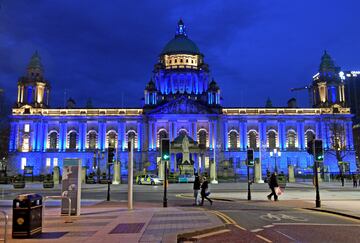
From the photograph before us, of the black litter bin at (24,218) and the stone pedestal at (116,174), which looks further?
the stone pedestal at (116,174)

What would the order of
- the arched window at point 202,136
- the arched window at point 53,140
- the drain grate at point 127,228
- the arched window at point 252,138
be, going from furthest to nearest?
the arched window at point 252,138 → the arched window at point 202,136 → the arched window at point 53,140 → the drain grate at point 127,228

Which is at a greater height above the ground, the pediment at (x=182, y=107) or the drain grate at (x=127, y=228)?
the pediment at (x=182, y=107)

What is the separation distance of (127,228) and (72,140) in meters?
94.5

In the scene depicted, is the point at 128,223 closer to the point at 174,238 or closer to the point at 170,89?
the point at 174,238

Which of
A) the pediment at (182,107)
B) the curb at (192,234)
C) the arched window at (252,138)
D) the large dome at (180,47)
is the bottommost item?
the curb at (192,234)

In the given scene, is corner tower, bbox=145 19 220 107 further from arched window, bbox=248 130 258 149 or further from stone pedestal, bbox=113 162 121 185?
stone pedestal, bbox=113 162 121 185

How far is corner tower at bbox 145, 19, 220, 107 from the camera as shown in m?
110

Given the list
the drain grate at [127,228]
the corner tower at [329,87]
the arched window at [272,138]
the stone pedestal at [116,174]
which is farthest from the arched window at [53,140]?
the drain grate at [127,228]

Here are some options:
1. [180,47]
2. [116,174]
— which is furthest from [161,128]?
[116,174]

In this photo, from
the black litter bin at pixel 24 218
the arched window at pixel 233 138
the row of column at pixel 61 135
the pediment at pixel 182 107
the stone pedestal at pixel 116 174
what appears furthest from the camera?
the arched window at pixel 233 138

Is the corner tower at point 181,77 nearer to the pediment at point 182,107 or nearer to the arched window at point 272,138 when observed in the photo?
the pediment at point 182,107

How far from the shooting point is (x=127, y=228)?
14406mm

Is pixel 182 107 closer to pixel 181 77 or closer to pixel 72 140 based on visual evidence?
pixel 181 77

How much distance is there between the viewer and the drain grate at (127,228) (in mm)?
13620
